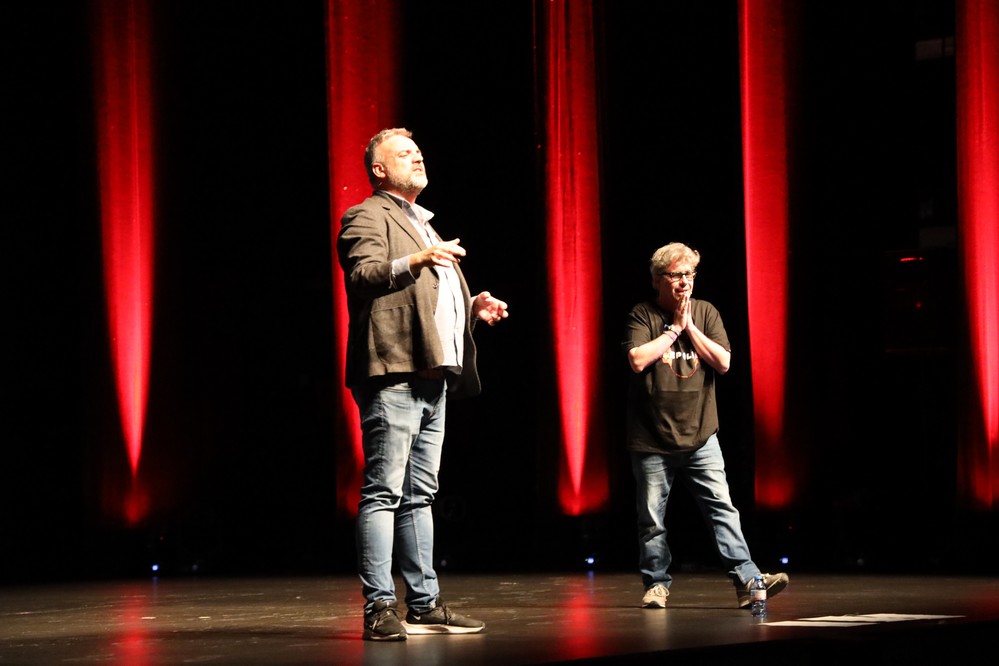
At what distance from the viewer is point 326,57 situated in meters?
6.72

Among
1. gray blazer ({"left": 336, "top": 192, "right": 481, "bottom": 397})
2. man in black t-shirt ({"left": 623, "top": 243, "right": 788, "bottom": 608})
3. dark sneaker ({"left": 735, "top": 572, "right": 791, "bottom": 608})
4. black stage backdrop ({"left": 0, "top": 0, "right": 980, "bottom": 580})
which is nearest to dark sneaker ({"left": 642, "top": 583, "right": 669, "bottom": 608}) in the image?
man in black t-shirt ({"left": 623, "top": 243, "right": 788, "bottom": 608})

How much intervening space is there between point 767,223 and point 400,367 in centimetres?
354

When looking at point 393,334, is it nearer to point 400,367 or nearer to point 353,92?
point 400,367

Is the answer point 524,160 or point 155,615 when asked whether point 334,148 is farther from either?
point 155,615

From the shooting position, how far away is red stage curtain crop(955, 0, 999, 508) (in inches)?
224

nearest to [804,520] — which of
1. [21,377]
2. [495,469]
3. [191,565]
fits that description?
Answer: [495,469]

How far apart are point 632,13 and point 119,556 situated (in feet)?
11.8

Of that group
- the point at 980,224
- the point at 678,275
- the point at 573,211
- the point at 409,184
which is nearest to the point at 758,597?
the point at 678,275

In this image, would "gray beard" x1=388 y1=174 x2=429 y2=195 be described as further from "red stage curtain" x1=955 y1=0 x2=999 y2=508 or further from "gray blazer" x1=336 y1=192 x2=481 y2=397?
"red stage curtain" x1=955 y1=0 x2=999 y2=508

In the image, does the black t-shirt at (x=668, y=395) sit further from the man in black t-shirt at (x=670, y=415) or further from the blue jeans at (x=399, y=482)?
the blue jeans at (x=399, y=482)

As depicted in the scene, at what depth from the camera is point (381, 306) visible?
3.10 metres

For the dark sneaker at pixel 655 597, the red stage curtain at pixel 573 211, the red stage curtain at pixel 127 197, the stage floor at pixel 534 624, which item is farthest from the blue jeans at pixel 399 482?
the red stage curtain at pixel 127 197

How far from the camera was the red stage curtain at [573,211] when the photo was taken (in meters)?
6.48

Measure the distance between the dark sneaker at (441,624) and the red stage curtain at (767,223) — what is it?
3.13 metres
